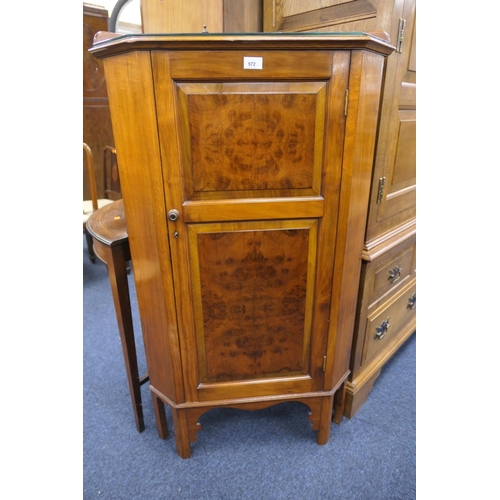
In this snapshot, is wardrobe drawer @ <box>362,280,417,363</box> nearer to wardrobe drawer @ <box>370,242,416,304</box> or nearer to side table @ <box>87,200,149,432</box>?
wardrobe drawer @ <box>370,242,416,304</box>

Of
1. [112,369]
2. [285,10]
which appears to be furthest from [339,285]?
[112,369]

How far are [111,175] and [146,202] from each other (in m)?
2.44

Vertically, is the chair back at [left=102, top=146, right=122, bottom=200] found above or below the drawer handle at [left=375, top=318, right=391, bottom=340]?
above

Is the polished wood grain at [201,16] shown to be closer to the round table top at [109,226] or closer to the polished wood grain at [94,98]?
the round table top at [109,226]

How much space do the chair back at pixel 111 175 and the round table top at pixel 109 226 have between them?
1.59 m

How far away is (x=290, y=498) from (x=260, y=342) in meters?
0.58

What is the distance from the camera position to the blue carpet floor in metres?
1.33

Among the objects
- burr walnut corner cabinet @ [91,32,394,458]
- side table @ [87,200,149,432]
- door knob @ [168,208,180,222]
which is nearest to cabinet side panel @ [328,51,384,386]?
burr walnut corner cabinet @ [91,32,394,458]

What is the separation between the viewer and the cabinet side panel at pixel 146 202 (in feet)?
3.17

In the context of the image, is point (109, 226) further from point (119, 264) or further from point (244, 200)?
point (244, 200)

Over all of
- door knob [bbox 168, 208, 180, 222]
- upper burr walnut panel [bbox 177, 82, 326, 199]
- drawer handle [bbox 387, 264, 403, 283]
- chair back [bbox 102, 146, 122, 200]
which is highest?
upper burr walnut panel [bbox 177, 82, 326, 199]

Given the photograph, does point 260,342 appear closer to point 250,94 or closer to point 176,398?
point 176,398

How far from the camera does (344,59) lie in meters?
0.97

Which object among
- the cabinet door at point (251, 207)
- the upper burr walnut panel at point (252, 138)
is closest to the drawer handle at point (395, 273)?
the cabinet door at point (251, 207)
